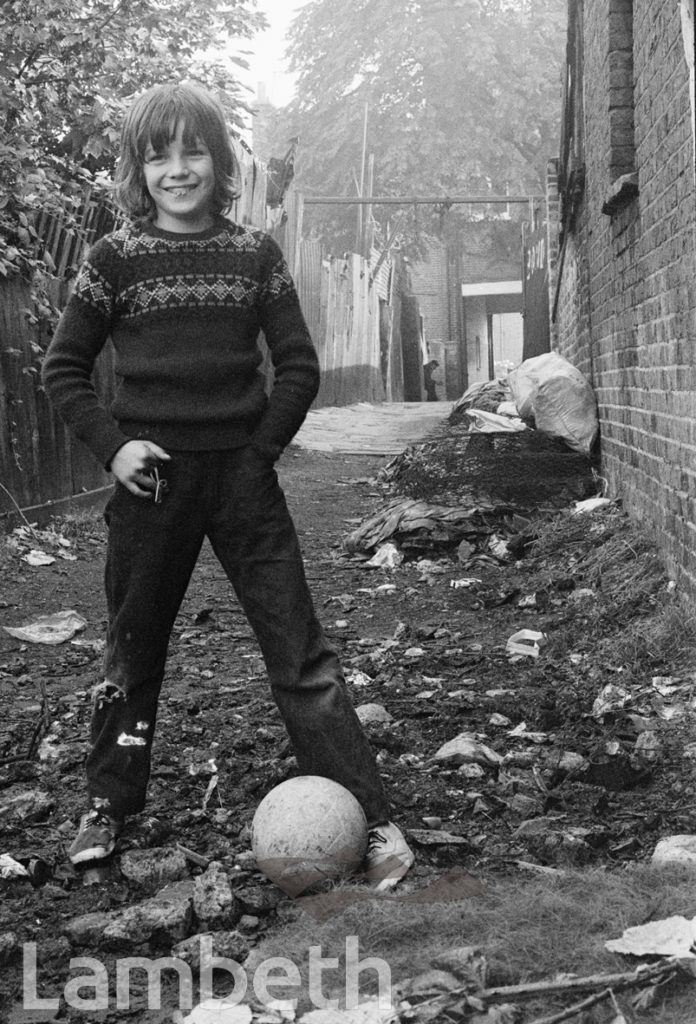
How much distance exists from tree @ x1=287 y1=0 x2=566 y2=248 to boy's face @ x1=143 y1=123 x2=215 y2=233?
31.2 meters

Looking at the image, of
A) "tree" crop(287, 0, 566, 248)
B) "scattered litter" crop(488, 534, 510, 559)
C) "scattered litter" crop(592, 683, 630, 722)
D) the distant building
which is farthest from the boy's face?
the distant building

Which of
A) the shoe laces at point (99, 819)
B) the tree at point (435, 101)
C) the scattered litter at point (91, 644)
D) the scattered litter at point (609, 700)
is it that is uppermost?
the tree at point (435, 101)

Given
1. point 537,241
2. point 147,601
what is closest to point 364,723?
point 147,601

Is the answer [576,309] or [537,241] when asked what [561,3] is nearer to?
[537,241]

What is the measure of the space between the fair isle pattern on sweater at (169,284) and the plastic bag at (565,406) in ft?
18.6

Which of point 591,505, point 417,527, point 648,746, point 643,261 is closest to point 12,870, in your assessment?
point 648,746

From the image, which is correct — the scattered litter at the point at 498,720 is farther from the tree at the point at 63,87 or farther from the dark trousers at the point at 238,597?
the tree at the point at 63,87

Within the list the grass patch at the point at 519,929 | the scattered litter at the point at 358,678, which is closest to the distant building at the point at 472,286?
the scattered litter at the point at 358,678

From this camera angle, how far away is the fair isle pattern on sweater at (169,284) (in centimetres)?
286

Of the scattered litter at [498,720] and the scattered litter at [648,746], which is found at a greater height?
the scattered litter at [648,746]

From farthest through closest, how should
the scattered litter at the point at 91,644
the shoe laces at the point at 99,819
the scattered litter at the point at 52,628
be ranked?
1. the scattered litter at the point at 52,628
2. the scattered litter at the point at 91,644
3. the shoe laces at the point at 99,819

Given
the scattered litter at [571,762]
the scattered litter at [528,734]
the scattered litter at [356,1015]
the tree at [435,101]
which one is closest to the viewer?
the scattered litter at [356,1015]

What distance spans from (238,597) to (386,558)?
421 cm

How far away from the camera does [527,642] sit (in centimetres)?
512
